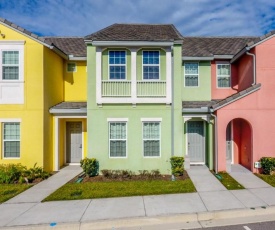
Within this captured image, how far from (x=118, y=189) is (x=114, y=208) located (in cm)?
176

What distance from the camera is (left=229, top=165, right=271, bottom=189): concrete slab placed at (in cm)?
838

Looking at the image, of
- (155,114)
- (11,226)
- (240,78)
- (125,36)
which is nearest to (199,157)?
(155,114)

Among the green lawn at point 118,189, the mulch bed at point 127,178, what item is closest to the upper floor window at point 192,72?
the mulch bed at point 127,178

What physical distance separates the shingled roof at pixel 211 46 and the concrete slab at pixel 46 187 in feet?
32.2

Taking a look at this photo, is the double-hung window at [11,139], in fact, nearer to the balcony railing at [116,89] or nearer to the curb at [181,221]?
the balcony railing at [116,89]

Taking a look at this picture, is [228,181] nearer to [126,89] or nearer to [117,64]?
[126,89]

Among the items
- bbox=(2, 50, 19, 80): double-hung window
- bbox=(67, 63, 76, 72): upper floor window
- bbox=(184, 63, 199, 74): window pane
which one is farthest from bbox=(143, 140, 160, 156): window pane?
bbox=(2, 50, 19, 80): double-hung window

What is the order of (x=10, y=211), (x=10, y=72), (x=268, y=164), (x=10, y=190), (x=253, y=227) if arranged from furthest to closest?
1. (x=10, y=72)
2. (x=268, y=164)
3. (x=10, y=190)
4. (x=10, y=211)
5. (x=253, y=227)

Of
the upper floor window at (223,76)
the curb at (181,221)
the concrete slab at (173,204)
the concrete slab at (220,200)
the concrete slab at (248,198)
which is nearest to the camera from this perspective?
the curb at (181,221)

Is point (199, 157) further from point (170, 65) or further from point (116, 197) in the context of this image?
point (116, 197)

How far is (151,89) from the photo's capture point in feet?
33.4

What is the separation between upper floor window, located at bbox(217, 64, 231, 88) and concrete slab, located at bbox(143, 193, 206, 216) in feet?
27.6

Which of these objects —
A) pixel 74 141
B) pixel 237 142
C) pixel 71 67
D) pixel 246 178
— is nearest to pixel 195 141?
pixel 237 142

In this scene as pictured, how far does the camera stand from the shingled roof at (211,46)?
1283 cm
